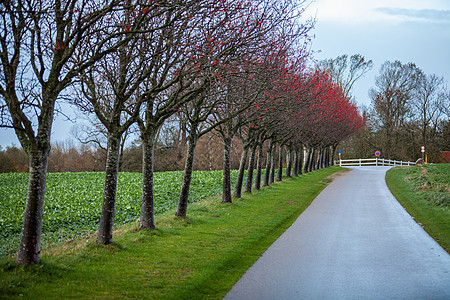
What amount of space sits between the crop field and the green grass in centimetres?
358

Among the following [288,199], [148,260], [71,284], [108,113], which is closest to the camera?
[71,284]

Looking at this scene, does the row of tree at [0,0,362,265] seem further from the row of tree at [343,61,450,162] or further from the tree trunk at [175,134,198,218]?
the row of tree at [343,61,450,162]

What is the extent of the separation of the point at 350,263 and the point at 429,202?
14.4 metres

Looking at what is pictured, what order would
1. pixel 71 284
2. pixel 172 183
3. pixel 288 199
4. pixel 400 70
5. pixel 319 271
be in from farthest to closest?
pixel 400 70 → pixel 172 183 → pixel 288 199 → pixel 319 271 → pixel 71 284

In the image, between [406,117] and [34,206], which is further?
[406,117]

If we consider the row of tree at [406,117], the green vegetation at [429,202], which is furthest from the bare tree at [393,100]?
the green vegetation at [429,202]

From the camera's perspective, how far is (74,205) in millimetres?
21906

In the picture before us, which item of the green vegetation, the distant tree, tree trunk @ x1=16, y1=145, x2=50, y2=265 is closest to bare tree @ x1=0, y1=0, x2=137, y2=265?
tree trunk @ x1=16, y1=145, x2=50, y2=265

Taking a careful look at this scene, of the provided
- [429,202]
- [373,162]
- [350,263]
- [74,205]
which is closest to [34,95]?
[350,263]

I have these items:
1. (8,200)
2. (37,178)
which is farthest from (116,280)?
(8,200)

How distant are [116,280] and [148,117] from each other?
22.4 ft

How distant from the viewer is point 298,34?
58.4 feet

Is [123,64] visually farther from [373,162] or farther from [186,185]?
[373,162]

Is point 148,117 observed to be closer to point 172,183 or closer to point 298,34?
point 298,34
